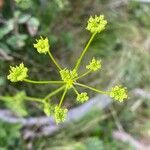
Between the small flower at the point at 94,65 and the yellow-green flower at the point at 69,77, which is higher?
the small flower at the point at 94,65

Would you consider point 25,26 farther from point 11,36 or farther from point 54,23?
point 54,23

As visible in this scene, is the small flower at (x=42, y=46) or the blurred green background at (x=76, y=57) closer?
the small flower at (x=42, y=46)

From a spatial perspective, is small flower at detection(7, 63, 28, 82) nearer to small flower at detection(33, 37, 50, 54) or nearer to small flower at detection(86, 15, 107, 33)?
small flower at detection(33, 37, 50, 54)

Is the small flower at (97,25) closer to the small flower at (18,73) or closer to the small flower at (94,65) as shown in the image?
the small flower at (94,65)

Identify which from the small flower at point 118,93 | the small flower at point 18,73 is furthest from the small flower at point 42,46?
the small flower at point 118,93

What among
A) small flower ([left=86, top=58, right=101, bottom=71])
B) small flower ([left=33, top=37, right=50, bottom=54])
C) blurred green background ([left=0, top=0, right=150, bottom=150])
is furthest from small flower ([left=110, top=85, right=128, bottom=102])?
blurred green background ([left=0, top=0, right=150, bottom=150])

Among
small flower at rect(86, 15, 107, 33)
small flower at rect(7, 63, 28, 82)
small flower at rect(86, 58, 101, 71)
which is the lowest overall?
small flower at rect(86, 58, 101, 71)

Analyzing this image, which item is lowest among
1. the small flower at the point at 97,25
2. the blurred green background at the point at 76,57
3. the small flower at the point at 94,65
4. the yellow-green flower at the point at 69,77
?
the yellow-green flower at the point at 69,77

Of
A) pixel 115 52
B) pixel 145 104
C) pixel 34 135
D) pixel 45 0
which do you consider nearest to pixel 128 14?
pixel 115 52
